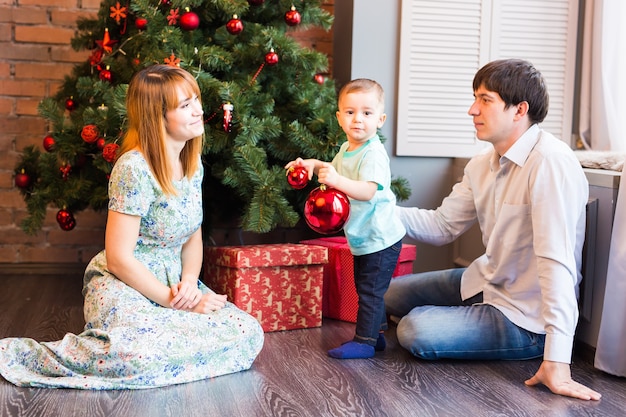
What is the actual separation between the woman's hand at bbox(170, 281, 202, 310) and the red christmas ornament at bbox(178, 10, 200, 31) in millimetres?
992

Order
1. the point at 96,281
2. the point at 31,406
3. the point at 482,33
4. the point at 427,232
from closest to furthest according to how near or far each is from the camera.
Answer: the point at 31,406, the point at 96,281, the point at 427,232, the point at 482,33

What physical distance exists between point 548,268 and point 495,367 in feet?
1.24

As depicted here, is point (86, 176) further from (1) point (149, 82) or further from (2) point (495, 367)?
(2) point (495, 367)

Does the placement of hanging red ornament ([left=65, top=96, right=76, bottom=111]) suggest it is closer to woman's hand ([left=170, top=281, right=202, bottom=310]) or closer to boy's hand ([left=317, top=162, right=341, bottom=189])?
woman's hand ([left=170, top=281, right=202, bottom=310])

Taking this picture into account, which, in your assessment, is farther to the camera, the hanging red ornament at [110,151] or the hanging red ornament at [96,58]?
the hanging red ornament at [96,58]

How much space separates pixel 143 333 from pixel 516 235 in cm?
111

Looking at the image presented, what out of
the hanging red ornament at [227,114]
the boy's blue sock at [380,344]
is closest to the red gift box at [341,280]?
the boy's blue sock at [380,344]

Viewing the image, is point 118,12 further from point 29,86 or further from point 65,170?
point 29,86

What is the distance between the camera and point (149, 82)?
2.24 m

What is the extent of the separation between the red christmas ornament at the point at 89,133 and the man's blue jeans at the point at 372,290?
3.59 ft

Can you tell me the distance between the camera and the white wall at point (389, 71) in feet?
10.9

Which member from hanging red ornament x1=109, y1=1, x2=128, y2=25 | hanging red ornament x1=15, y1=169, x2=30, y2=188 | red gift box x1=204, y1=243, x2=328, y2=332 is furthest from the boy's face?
hanging red ornament x1=15, y1=169, x2=30, y2=188

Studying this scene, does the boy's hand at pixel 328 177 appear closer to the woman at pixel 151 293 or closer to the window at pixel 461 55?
the woman at pixel 151 293

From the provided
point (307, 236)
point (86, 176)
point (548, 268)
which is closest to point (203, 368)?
point (548, 268)
